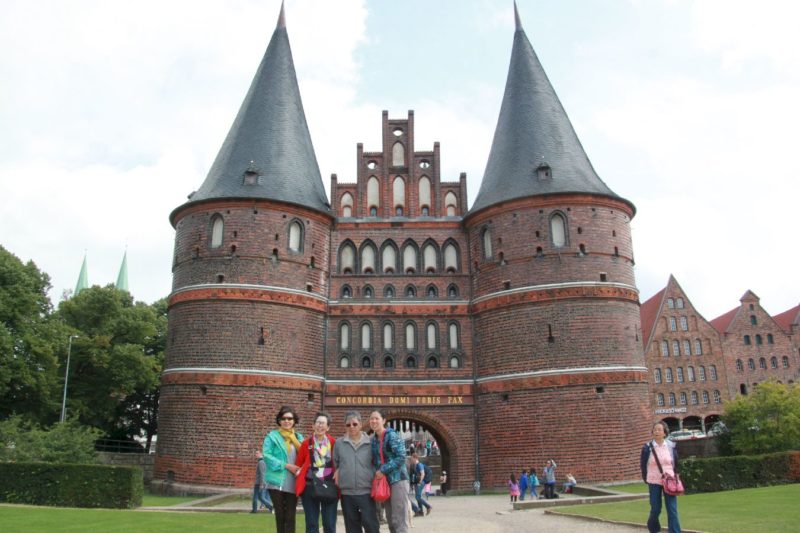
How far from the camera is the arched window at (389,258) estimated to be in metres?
27.2

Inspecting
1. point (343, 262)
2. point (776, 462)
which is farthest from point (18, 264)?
point (776, 462)

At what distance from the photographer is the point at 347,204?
2811 centimetres

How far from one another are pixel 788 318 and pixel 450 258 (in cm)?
4192

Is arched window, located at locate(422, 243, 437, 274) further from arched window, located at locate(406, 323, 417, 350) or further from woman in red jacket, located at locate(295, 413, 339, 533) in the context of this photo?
woman in red jacket, located at locate(295, 413, 339, 533)

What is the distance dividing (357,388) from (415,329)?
3.26m

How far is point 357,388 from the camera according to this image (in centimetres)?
2548

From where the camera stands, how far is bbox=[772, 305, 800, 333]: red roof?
5403 centimetres

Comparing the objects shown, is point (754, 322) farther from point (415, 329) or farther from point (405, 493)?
point (405, 493)

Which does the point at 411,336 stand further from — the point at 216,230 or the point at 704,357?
the point at 704,357

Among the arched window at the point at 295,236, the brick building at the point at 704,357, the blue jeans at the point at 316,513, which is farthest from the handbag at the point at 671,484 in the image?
the brick building at the point at 704,357

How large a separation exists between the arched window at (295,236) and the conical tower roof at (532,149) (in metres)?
7.03

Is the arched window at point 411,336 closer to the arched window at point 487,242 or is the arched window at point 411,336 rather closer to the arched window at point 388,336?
the arched window at point 388,336

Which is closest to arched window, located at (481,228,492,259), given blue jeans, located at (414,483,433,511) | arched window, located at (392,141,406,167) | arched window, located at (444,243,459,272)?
arched window, located at (444,243,459,272)

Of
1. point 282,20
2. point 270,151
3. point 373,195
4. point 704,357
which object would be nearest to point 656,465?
point 373,195
